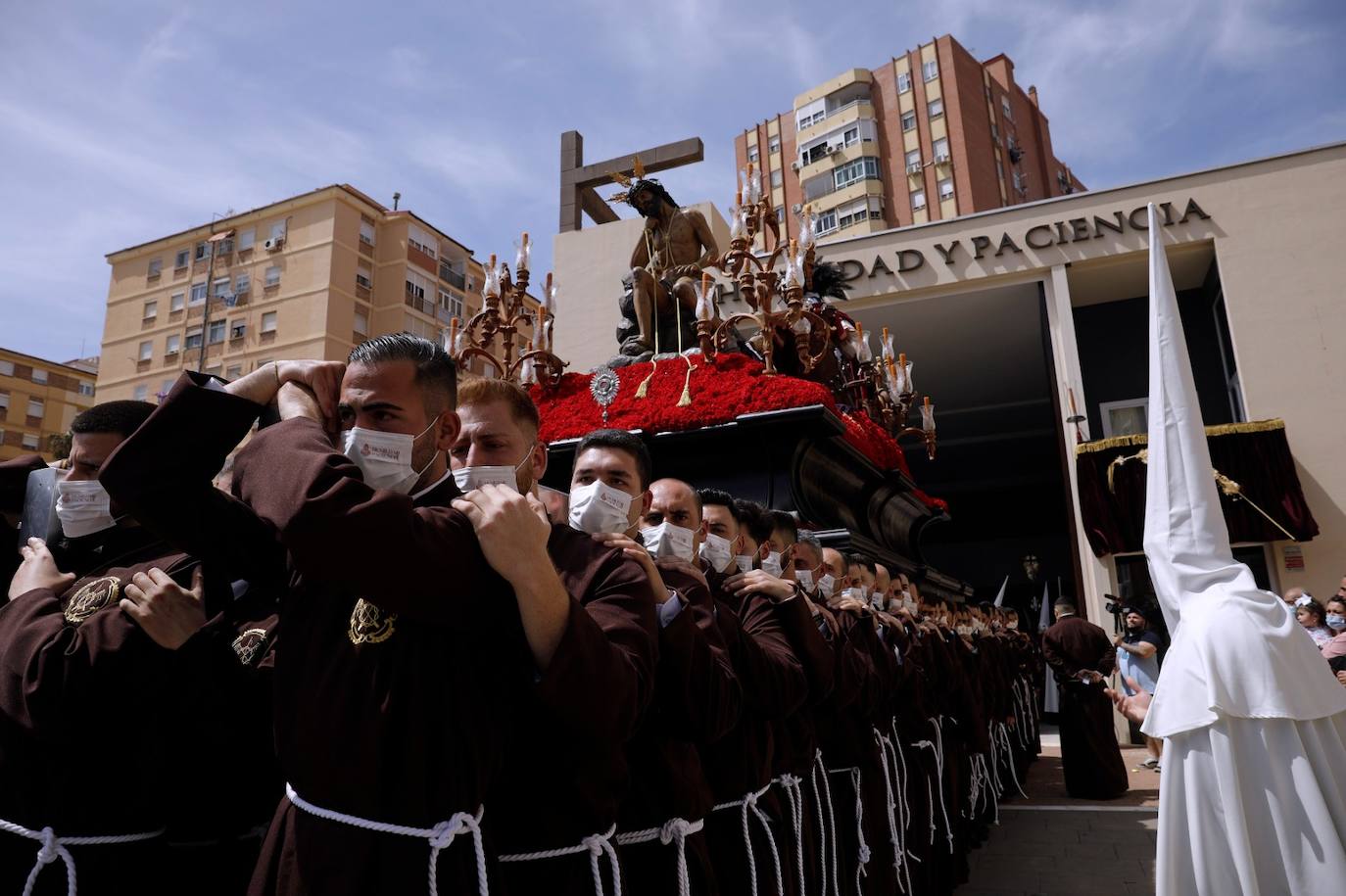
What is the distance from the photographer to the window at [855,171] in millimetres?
39531

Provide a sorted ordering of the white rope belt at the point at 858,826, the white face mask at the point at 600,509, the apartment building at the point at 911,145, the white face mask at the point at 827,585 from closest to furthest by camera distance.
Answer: the white face mask at the point at 600,509, the white rope belt at the point at 858,826, the white face mask at the point at 827,585, the apartment building at the point at 911,145

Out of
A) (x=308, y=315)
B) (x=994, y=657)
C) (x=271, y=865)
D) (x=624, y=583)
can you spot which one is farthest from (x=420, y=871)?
(x=308, y=315)

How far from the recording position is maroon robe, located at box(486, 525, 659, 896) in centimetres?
164

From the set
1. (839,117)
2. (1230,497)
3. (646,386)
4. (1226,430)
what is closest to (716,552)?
(646,386)

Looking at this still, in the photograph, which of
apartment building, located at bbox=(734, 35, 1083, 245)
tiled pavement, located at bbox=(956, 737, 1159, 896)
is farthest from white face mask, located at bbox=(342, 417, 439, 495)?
apartment building, located at bbox=(734, 35, 1083, 245)

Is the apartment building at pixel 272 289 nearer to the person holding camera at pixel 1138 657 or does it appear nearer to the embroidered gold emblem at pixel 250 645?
the person holding camera at pixel 1138 657

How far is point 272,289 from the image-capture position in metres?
32.7

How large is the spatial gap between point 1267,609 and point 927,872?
2.78 m

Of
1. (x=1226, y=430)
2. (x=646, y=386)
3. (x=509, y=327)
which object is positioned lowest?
(x=646, y=386)

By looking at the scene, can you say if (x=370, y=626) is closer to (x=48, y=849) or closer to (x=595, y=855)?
(x=595, y=855)

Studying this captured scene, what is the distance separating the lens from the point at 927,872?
15.7 ft

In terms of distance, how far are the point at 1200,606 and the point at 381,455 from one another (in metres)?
2.46

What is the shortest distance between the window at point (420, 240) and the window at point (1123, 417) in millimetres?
25885

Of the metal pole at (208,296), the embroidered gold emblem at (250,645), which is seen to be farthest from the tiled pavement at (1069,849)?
the metal pole at (208,296)
